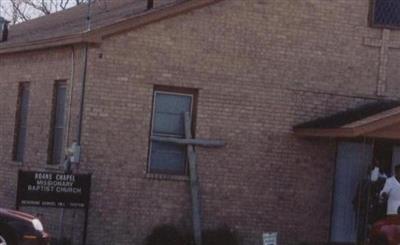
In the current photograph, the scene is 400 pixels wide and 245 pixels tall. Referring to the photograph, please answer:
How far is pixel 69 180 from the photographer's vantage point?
1734 cm

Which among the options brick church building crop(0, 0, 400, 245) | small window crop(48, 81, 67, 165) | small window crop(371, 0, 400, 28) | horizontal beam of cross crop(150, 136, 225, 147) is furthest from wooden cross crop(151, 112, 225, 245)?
small window crop(371, 0, 400, 28)

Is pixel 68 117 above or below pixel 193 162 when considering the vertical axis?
Result: above

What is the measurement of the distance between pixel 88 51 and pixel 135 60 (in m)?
0.90

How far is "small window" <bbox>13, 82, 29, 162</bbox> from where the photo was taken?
21.5 metres

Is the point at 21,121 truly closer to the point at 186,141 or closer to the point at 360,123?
the point at 186,141

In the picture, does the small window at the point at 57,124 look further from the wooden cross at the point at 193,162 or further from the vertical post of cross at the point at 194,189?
the vertical post of cross at the point at 194,189

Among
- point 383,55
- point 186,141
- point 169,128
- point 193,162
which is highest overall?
point 383,55

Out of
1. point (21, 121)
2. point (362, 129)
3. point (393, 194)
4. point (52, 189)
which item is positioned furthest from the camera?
point (21, 121)

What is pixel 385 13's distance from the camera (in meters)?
20.2

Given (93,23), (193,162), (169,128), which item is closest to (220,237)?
(193,162)

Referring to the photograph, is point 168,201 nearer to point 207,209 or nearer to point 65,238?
point 207,209

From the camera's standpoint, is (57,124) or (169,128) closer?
(169,128)

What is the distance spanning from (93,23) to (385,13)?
248 inches

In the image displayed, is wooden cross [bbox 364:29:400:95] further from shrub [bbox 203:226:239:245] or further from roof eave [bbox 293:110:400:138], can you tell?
shrub [bbox 203:226:239:245]
